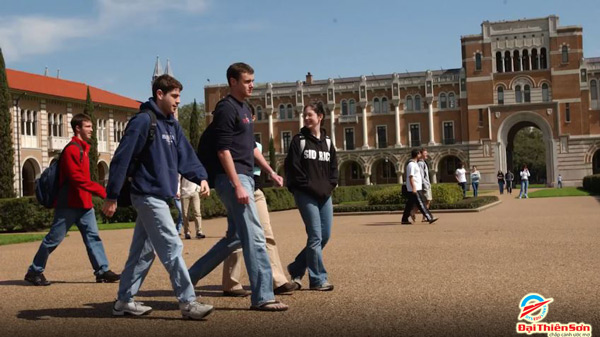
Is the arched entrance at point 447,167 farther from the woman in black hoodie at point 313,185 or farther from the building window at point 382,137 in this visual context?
the woman in black hoodie at point 313,185

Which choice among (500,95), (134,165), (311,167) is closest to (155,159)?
(134,165)

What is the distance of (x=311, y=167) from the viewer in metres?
6.85

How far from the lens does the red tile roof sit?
142ft

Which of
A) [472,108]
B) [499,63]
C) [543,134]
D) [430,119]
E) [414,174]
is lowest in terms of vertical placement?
[414,174]

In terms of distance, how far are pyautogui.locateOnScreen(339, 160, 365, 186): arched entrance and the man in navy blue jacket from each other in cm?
5939

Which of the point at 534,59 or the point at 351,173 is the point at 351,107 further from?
the point at 534,59

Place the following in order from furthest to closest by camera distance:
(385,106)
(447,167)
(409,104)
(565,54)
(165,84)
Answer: (385,106)
(409,104)
(447,167)
(565,54)
(165,84)

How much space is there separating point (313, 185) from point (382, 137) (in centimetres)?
5741

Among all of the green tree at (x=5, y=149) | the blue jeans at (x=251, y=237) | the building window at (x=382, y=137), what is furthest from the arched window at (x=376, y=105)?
the blue jeans at (x=251, y=237)

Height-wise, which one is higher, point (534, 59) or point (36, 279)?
point (534, 59)

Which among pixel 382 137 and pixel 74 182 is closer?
pixel 74 182

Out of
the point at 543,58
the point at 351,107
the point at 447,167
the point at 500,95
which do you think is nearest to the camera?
the point at 543,58

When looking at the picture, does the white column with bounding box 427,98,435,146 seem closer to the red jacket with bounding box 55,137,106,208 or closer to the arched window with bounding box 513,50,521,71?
the arched window with bounding box 513,50,521,71

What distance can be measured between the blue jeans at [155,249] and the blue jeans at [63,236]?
2.11 metres
